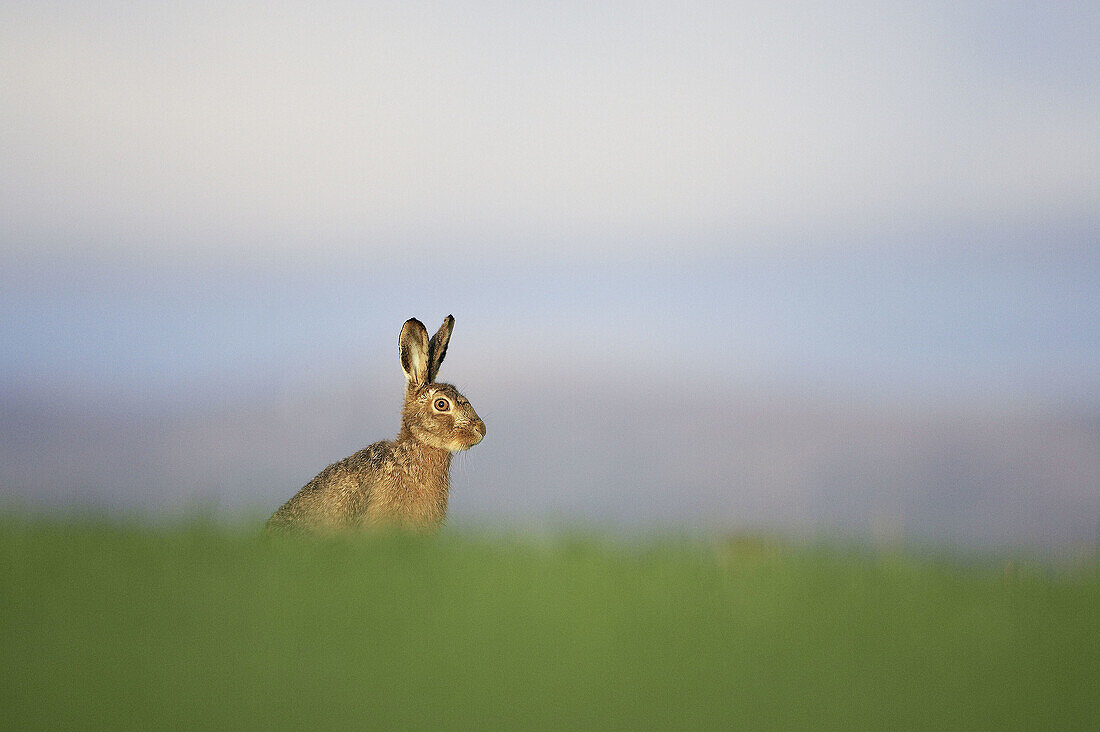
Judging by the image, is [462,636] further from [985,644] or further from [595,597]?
[985,644]

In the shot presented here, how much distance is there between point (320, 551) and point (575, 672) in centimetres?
263

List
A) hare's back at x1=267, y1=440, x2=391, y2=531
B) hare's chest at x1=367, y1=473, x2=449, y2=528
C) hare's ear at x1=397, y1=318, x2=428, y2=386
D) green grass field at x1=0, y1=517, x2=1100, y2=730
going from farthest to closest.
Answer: hare's ear at x1=397, y1=318, x2=428, y2=386
hare's chest at x1=367, y1=473, x2=449, y2=528
hare's back at x1=267, y1=440, x2=391, y2=531
green grass field at x1=0, y1=517, x2=1100, y2=730

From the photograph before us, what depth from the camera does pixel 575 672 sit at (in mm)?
5098

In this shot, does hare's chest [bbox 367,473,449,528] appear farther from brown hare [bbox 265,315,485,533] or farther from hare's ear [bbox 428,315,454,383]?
hare's ear [bbox 428,315,454,383]

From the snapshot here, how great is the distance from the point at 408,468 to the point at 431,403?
2.19 ft

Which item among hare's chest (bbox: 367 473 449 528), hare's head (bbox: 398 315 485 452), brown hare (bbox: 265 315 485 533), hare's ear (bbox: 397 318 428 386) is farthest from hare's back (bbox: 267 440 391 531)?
hare's ear (bbox: 397 318 428 386)

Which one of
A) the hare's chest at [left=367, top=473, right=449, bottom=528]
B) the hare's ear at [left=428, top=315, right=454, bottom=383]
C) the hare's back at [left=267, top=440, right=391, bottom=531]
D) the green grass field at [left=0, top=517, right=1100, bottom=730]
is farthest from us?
the hare's ear at [left=428, top=315, right=454, bottom=383]

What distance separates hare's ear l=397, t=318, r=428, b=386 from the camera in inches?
396

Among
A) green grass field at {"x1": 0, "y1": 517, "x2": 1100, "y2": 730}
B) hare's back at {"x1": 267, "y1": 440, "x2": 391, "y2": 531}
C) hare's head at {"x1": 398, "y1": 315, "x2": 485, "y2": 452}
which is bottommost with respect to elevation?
green grass field at {"x1": 0, "y1": 517, "x2": 1100, "y2": 730}

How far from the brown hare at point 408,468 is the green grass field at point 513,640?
80.3 inches

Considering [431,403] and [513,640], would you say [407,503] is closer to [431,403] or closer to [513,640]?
Answer: [431,403]

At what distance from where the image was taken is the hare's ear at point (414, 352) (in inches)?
396

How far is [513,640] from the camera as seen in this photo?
5.42 meters

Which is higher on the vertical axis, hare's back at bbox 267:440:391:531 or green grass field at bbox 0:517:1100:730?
hare's back at bbox 267:440:391:531
